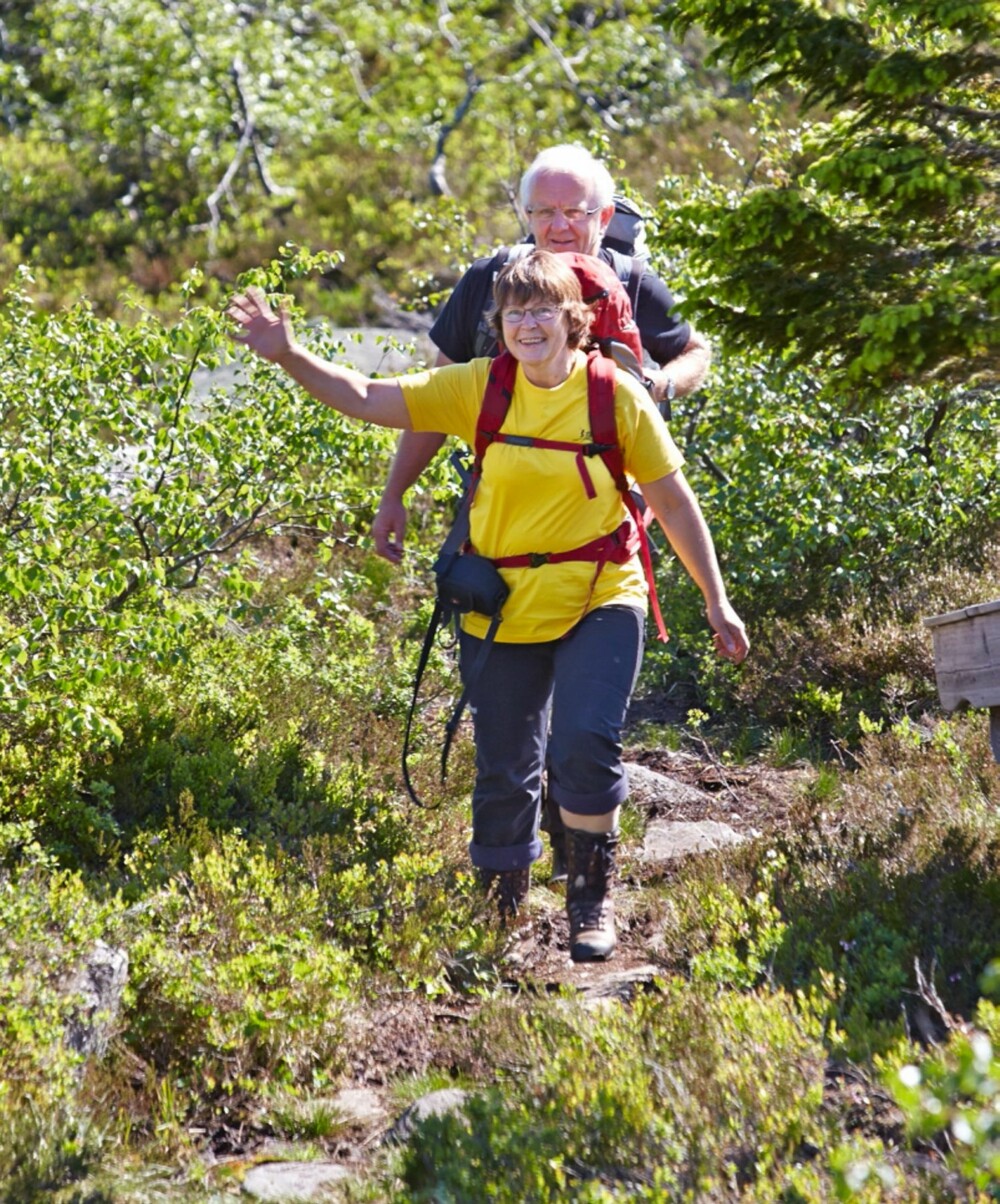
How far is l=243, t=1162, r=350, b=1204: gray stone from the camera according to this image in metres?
3.48

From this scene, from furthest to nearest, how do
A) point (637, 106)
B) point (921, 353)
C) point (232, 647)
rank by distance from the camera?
point (637, 106), point (232, 647), point (921, 353)

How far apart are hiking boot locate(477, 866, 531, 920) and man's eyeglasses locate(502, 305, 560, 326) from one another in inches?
75.8

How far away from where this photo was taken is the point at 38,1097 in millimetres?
3590

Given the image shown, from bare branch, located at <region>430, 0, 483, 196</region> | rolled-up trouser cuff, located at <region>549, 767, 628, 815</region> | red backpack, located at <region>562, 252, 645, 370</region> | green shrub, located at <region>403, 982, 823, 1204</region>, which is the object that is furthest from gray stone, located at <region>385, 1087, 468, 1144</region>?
bare branch, located at <region>430, 0, 483, 196</region>

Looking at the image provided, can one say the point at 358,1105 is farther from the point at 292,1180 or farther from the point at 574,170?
the point at 574,170

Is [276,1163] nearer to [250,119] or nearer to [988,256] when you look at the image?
[988,256]

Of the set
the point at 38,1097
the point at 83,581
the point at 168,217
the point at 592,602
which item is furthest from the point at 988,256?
the point at 168,217

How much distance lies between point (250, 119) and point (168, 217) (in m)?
1.59

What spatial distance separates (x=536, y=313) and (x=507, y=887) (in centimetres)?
202

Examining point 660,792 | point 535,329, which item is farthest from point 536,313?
point 660,792

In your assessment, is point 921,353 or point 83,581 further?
point 83,581

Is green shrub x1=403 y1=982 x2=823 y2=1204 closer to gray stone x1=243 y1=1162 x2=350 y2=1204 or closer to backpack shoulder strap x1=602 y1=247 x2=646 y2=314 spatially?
gray stone x1=243 y1=1162 x2=350 y2=1204

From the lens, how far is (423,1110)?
3715 millimetres

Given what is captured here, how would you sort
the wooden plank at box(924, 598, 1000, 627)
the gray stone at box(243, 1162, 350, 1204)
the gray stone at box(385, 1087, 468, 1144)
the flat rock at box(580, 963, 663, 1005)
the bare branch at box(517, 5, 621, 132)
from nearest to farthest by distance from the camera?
the gray stone at box(243, 1162, 350, 1204)
the gray stone at box(385, 1087, 468, 1144)
the flat rock at box(580, 963, 663, 1005)
the wooden plank at box(924, 598, 1000, 627)
the bare branch at box(517, 5, 621, 132)
